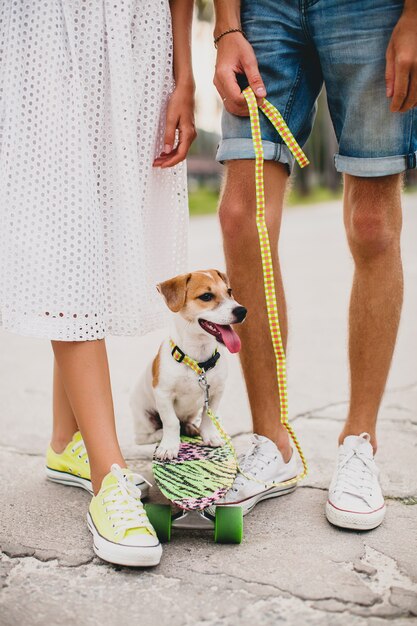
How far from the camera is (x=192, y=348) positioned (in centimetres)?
211

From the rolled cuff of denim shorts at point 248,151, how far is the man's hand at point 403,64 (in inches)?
12.8

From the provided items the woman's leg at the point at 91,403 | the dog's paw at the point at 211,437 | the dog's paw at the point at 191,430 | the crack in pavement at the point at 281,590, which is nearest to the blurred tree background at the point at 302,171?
the dog's paw at the point at 191,430

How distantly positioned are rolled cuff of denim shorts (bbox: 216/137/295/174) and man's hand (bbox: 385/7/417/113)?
325mm

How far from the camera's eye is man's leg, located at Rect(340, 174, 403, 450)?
1.93m

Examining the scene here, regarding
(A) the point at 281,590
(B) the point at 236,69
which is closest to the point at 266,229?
(B) the point at 236,69

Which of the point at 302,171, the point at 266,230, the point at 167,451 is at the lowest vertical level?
the point at 302,171

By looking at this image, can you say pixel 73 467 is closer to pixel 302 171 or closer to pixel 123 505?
pixel 123 505

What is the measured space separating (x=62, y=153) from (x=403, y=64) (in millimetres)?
886

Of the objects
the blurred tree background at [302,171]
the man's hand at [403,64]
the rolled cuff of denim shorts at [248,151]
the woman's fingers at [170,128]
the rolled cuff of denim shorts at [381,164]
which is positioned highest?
the man's hand at [403,64]

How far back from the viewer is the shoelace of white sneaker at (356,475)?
185 cm

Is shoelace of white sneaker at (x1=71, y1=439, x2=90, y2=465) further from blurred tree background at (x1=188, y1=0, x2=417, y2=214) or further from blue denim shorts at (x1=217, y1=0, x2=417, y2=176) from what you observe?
blurred tree background at (x1=188, y1=0, x2=417, y2=214)

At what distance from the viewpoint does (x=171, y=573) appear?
5.11ft

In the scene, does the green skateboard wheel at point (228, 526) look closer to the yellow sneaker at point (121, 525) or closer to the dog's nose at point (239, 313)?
the yellow sneaker at point (121, 525)

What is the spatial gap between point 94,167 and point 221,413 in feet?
4.06
